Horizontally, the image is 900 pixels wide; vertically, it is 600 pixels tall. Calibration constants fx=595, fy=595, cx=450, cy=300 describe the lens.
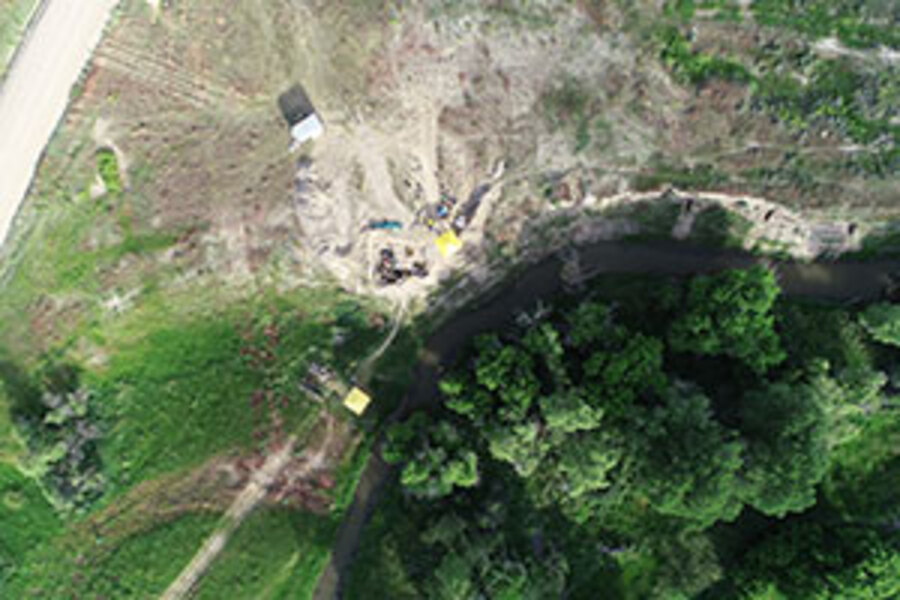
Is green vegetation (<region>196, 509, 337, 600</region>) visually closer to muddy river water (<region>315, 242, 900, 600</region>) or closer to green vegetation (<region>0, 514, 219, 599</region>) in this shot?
muddy river water (<region>315, 242, 900, 600</region>)

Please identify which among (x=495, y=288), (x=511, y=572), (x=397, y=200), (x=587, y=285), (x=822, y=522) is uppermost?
(x=397, y=200)

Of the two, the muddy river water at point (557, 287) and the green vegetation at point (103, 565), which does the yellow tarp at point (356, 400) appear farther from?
the green vegetation at point (103, 565)

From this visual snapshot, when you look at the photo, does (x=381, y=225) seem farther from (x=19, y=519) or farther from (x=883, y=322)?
(x=883, y=322)

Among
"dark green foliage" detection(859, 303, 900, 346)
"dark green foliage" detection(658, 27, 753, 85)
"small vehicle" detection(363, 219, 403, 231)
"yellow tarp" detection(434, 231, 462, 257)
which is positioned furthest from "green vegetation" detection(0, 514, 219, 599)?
"dark green foliage" detection(859, 303, 900, 346)

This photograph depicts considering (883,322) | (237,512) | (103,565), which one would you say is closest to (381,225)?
(237,512)

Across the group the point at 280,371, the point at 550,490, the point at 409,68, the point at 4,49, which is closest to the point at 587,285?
the point at 550,490

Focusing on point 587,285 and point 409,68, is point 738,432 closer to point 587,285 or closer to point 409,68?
point 587,285
